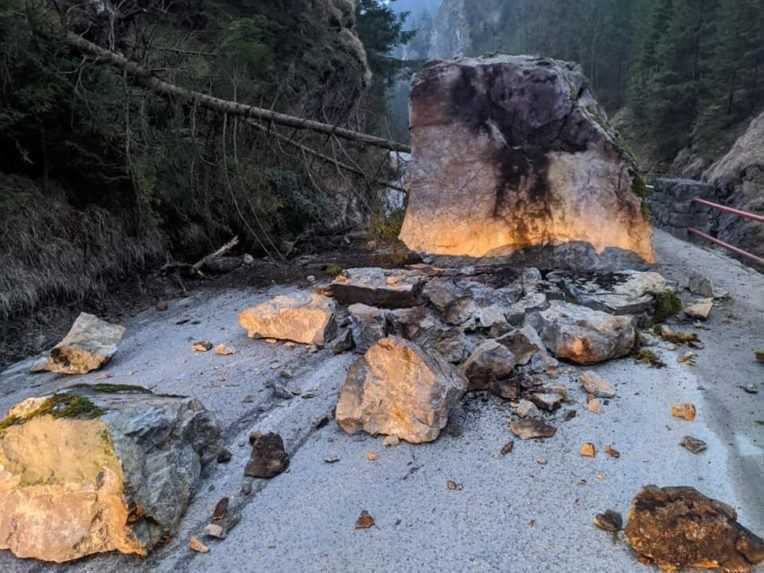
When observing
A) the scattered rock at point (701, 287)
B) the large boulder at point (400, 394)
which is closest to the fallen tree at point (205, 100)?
A: the scattered rock at point (701, 287)

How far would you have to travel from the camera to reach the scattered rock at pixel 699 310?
125 inches

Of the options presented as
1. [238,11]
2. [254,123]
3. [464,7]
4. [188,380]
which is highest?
[464,7]

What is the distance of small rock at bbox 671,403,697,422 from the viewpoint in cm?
217

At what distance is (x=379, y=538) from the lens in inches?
64.0

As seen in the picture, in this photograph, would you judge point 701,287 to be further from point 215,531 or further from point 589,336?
point 215,531

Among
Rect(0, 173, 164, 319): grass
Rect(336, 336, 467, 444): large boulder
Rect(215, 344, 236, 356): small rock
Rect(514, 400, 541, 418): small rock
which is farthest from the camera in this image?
Rect(0, 173, 164, 319): grass

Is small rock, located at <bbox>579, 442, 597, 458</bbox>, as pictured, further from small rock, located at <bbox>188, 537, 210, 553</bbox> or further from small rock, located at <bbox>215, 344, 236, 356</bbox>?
small rock, located at <bbox>215, 344, 236, 356</bbox>

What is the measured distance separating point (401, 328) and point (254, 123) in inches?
126

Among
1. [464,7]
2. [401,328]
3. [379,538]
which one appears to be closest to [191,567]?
[379,538]

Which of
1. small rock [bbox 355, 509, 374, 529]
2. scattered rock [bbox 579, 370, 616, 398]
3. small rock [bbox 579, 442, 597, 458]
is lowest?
small rock [bbox 355, 509, 374, 529]

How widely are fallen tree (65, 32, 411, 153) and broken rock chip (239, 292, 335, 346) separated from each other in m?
2.44

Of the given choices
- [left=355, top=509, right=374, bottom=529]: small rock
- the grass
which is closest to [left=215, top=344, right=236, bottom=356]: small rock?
the grass

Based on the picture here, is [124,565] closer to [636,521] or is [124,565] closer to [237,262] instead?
[636,521]

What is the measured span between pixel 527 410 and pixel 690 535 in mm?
827
